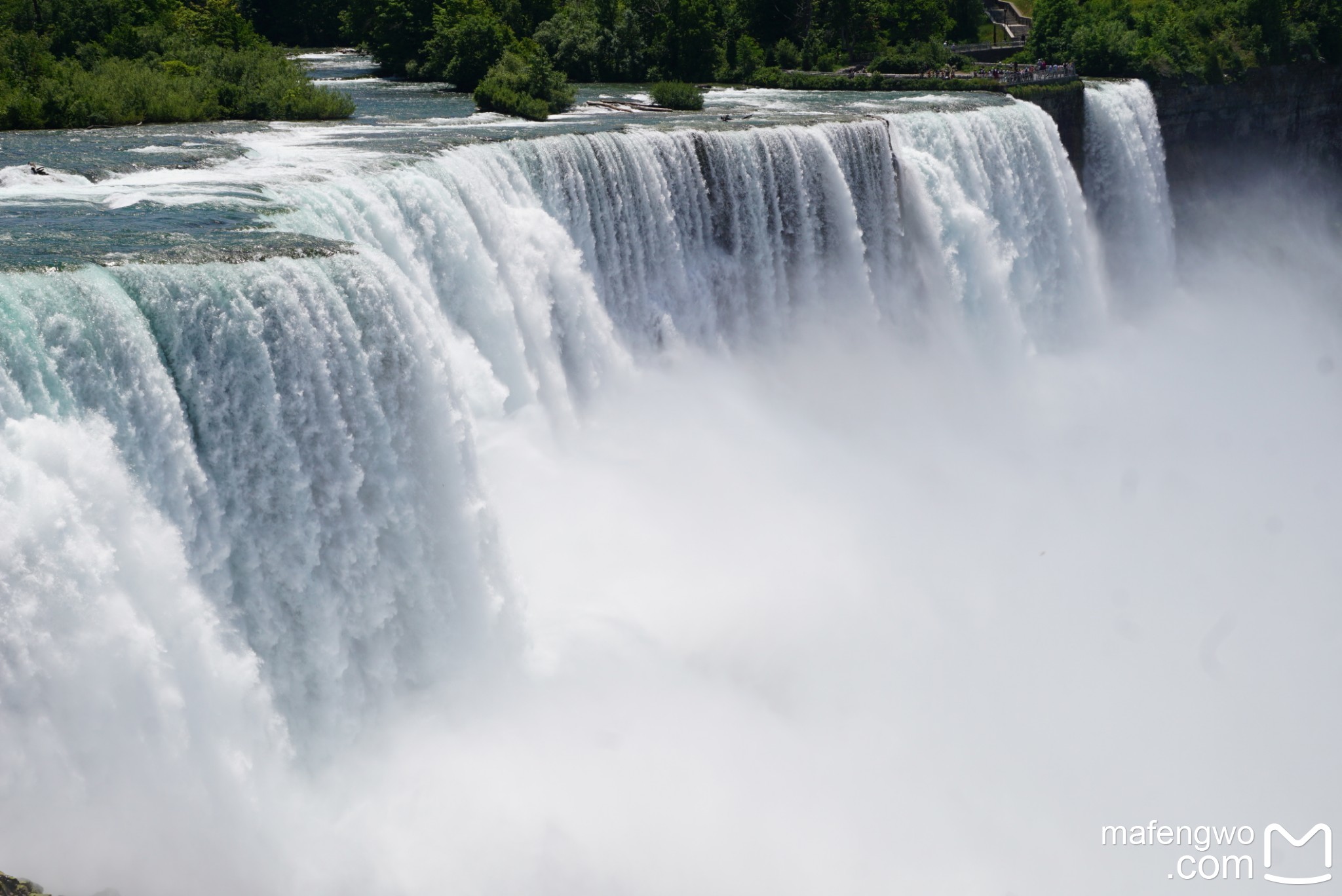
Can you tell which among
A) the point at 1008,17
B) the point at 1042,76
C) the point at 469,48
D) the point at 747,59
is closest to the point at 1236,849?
the point at 1042,76

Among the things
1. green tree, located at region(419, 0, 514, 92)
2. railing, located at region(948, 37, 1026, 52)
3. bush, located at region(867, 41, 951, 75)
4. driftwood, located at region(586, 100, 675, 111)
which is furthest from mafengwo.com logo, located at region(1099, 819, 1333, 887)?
railing, located at region(948, 37, 1026, 52)

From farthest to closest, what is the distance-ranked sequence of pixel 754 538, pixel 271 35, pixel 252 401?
Answer: pixel 271 35, pixel 754 538, pixel 252 401

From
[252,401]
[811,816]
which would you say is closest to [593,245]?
[252,401]

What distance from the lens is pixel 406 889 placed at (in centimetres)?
939

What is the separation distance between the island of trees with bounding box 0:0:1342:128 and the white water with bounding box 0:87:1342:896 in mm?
7557

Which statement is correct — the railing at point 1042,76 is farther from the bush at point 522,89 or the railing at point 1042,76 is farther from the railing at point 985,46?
the bush at point 522,89

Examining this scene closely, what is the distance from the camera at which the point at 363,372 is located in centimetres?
1049

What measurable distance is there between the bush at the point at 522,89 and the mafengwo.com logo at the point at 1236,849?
50.5ft

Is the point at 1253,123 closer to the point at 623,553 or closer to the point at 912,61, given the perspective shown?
the point at 912,61

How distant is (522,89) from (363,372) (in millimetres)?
14291

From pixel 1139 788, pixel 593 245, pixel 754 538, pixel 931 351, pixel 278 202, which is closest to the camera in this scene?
pixel 1139 788

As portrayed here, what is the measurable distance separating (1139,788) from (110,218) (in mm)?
10394

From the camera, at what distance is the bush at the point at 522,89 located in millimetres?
22781

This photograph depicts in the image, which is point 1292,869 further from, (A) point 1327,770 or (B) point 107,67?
(B) point 107,67
